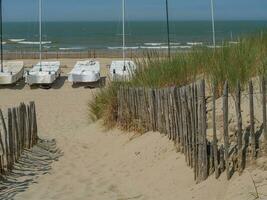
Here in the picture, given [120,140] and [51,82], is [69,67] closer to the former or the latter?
[51,82]

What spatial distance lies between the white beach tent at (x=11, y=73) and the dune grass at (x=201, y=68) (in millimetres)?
13081

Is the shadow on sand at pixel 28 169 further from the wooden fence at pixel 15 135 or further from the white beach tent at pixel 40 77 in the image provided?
the white beach tent at pixel 40 77

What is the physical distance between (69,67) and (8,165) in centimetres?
2445

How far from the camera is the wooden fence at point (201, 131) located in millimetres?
5812

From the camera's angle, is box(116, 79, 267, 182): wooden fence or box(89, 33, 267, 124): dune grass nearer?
box(116, 79, 267, 182): wooden fence

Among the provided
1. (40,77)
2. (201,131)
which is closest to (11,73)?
(40,77)

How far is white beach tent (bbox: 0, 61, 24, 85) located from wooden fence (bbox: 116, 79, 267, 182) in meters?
17.3

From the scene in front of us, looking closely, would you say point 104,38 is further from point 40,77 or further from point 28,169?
point 28,169

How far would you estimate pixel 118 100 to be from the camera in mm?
11234

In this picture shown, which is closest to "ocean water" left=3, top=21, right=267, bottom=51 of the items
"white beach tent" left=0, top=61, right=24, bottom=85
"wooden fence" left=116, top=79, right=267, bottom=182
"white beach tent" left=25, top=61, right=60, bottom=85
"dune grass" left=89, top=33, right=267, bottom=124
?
"white beach tent" left=25, top=61, right=60, bottom=85

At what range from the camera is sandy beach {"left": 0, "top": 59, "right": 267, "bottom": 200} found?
578 centimetres

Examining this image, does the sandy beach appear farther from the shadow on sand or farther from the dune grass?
the dune grass

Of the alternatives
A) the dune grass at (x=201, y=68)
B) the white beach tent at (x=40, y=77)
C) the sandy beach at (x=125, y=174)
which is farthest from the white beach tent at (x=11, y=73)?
the dune grass at (x=201, y=68)

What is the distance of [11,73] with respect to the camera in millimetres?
25703
